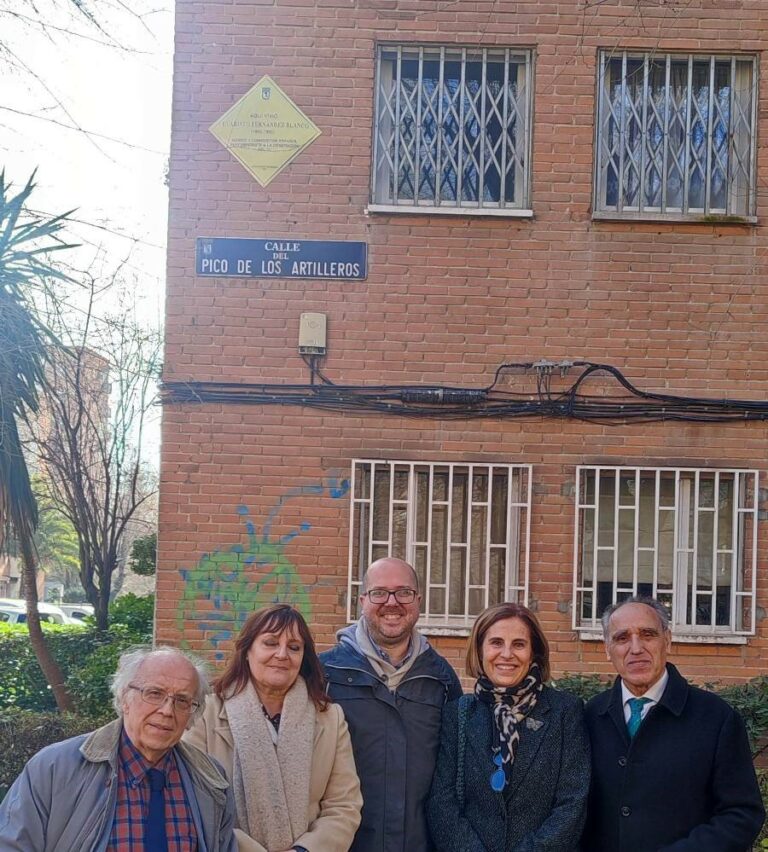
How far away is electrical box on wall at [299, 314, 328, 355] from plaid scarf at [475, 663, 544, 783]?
4.61 metres

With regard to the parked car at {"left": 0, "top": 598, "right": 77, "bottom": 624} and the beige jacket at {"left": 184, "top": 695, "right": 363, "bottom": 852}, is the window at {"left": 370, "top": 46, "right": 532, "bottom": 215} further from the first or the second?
the parked car at {"left": 0, "top": 598, "right": 77, "bottom": 624}

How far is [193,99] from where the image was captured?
8414 millimetres

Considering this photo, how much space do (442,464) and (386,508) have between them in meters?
0.55

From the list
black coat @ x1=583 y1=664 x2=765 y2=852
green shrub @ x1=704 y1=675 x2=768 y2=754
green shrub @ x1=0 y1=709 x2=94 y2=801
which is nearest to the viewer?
black coat @ x1=583 y1=664 x2=765 y2=852

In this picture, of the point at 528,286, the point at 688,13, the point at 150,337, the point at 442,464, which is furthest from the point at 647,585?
the point at 150,337

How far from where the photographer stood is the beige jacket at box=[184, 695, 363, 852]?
12.4ft

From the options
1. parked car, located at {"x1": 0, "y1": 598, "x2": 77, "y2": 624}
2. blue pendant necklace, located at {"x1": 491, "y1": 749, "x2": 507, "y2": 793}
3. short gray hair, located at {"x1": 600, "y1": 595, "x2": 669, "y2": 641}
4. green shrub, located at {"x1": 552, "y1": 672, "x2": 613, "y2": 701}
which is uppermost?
short gray hair, located at {"x1": 600, "y1": 595, "x2": 669, "y2": 641}

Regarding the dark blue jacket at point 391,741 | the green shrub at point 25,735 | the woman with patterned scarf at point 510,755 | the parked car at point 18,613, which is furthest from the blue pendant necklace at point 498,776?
the parked car at point 18,613

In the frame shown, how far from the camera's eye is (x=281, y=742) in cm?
380

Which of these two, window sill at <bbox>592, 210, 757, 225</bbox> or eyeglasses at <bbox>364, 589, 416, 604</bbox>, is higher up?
window sill at <bbox>592, 210, 757, 225</bbox>

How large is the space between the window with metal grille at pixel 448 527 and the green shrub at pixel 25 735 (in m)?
2.41

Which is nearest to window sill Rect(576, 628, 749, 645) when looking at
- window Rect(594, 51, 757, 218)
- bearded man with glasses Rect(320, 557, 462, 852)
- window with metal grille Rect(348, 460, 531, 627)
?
window with metal grille Rect(348, 460, 531, 627)

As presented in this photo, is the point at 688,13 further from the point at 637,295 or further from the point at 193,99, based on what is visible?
the point at 193,99

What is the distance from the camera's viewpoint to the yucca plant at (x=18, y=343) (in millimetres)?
7949
